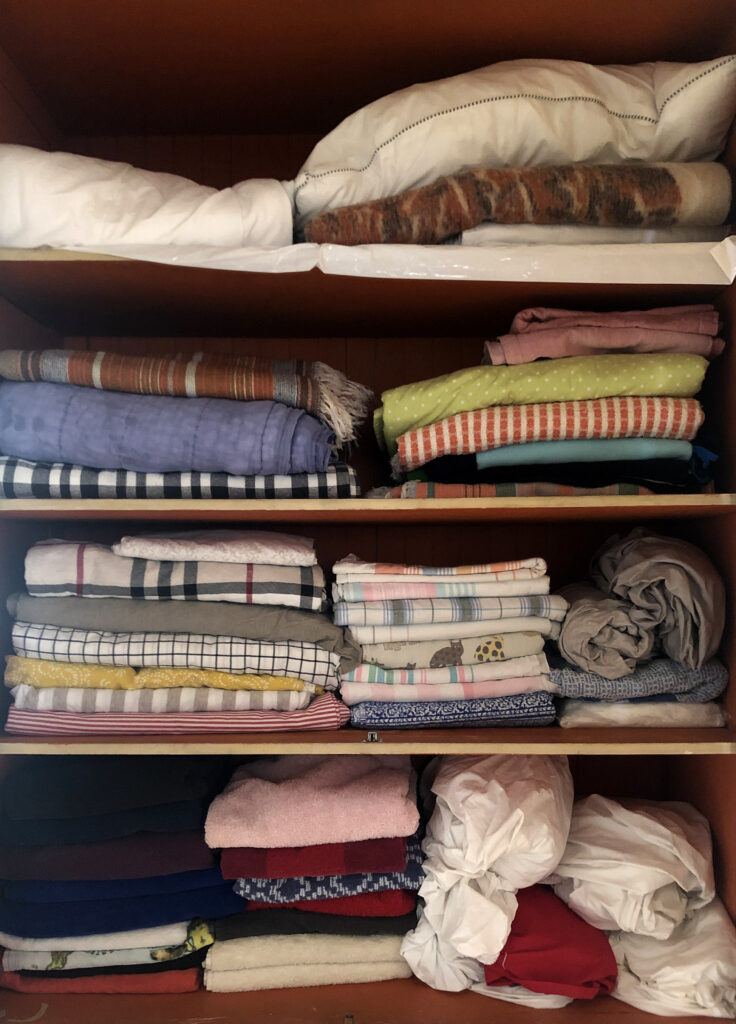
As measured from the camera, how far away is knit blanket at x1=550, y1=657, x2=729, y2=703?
3.98ft

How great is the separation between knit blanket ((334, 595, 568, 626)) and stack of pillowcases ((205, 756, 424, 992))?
11.3 inches

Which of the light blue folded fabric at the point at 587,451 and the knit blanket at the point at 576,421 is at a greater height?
the knit blanket at the point at 576,421

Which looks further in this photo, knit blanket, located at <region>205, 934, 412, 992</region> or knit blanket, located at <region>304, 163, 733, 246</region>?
knit blanket, located at <region>205, 934, 412, 992</region>

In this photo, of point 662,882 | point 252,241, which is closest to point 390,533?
point 252,241

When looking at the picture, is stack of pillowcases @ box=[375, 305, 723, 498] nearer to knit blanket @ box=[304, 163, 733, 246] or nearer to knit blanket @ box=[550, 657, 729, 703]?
knit blanket @ box=[304, 163, 733, 246]

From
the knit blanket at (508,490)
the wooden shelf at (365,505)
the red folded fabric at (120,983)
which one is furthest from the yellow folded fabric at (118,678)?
the red folded fabric at (120,983)

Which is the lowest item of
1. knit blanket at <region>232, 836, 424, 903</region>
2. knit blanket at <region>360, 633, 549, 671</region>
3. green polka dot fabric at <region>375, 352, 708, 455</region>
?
knit blanket at <region>232, 836, 424, 903</region>

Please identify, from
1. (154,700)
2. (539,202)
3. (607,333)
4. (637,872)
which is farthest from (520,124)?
(637,872)

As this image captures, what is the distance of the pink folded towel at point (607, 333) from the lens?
120 centimetres

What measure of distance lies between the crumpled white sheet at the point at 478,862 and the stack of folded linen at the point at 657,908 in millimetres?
82

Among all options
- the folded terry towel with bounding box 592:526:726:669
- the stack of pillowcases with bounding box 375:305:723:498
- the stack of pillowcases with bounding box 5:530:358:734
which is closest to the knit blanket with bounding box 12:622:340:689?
the stack of pillowcases with bounding box 5:530:358:734

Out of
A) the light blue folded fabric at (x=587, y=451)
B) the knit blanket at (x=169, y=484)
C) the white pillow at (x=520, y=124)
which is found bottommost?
the knit blanket at (x=169, y=484)

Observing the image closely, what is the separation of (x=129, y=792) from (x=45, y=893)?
217 millimetres

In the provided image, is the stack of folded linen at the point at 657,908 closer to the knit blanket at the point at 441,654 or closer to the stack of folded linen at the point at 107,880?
the knit blanket at the point at 441,654
